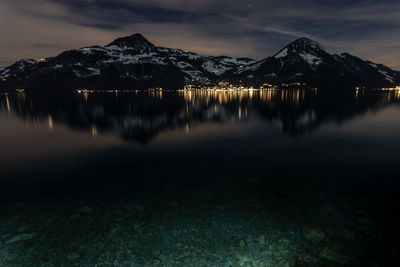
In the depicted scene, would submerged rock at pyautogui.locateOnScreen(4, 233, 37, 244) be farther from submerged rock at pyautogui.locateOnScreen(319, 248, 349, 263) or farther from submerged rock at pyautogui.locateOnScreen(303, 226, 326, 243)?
submerged rock at pyautogui.locateOnScreen(319, 248, 349, 263)

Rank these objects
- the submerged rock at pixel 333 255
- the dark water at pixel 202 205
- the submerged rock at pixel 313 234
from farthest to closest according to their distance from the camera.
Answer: the submerged rock at pixel 313 234, the dark water at pixel 202 205, the submerged rock at pixel 333 255

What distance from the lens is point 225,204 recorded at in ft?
49.9

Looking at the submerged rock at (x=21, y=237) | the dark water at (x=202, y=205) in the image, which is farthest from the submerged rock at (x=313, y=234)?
the submerged rock at (x=21, y=237)

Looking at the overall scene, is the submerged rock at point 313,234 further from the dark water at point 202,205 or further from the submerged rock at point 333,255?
the submerged rock at point 333,255

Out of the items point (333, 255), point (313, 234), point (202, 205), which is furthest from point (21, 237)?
point (333, 255)

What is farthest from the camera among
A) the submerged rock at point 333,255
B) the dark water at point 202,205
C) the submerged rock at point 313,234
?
the submerged rock at point 313,234

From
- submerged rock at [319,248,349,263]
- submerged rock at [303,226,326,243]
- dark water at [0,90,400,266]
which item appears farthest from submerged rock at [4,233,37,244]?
submerged rock at [319,248,349,263]

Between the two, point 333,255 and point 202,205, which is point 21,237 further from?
point 333,255

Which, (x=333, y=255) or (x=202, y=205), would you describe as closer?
(x=333, y=255)

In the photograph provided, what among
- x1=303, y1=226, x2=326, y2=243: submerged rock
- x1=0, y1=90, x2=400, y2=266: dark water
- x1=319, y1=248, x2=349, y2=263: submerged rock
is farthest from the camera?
x1=303, y1=226, x2=326, y2=243: submerged rock

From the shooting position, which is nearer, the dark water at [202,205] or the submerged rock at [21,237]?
the dark water at [202,205]

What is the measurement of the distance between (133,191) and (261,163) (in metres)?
13.7

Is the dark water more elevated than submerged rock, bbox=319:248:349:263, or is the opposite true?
the dark water

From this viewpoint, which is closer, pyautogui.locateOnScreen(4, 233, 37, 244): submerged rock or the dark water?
the dark water
